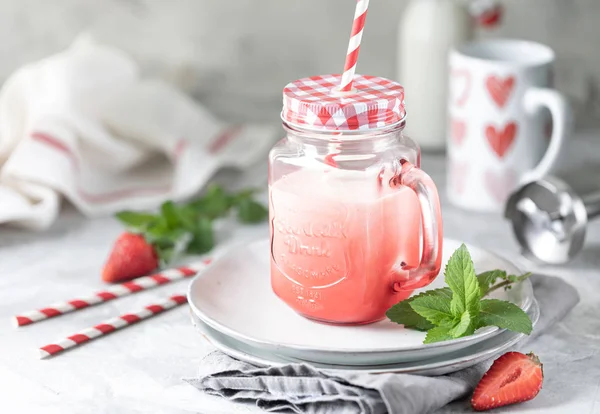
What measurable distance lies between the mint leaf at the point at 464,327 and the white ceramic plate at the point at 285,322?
0.01 m

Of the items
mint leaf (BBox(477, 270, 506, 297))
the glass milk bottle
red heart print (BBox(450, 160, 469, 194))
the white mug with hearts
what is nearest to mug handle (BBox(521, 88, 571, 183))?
the white mug with hearts

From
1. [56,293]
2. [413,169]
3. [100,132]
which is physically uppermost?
[413,169]

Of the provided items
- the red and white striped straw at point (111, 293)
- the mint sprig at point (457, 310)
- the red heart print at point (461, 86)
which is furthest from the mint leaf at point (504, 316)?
the red heart print at point (461, 86)

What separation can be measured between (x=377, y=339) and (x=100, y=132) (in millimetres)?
836

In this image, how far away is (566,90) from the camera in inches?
72.7

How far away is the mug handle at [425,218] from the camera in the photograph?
952 millimetres

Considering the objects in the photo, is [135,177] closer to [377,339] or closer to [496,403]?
[377,339]

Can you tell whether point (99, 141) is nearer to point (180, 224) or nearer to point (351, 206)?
point (180, 224)

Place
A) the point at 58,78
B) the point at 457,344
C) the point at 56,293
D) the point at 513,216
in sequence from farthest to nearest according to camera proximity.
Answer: the point at 58,78 → the point at 513,216 → the point at 56,293 → the point at 457,344

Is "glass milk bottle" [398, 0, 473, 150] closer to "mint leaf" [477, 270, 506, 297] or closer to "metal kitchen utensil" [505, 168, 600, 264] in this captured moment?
"metal kitchen utensil" [505, 168, 600, 264]

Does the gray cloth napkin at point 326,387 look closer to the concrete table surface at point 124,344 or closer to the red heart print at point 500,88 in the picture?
the concrete table surface at point 124,344

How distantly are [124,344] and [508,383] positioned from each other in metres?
0.45

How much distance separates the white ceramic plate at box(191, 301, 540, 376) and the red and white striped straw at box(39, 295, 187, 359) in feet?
0.56

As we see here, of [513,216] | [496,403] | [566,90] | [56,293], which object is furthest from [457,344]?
[566,90]
